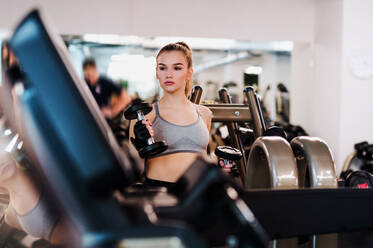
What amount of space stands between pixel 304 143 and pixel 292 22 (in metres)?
5.18

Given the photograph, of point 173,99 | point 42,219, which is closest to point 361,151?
point 173,99

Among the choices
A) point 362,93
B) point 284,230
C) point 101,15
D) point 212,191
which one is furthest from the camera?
point 101,15

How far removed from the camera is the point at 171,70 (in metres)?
1.76

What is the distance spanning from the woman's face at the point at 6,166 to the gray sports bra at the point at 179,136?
843mm

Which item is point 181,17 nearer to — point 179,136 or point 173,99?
point 173,99

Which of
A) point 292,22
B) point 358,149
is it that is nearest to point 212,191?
point 358,149

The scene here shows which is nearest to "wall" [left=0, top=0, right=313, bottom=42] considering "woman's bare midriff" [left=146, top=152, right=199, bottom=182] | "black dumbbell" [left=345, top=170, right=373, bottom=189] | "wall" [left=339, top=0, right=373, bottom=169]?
"wall" [left=339, top=0, right=373, bottom=169]

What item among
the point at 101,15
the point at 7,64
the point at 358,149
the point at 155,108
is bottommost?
the point at 358,149

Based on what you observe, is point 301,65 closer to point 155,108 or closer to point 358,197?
point 155,108

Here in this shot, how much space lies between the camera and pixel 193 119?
181cm

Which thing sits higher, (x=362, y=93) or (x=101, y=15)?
(x=101, y=15)

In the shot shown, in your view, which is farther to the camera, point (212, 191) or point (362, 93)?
point (362, 93)

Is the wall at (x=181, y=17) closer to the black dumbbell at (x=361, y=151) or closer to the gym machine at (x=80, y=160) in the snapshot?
the black dumbbell at (x=361, y=151)

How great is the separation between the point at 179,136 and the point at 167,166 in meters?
0.15
